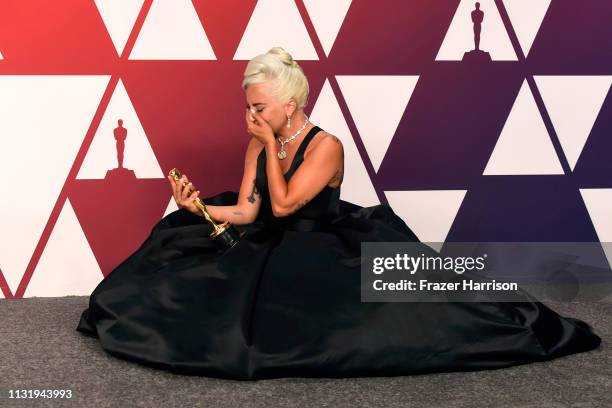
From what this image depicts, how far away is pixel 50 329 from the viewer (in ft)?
8.32

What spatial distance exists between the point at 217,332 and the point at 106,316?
0.36 metres

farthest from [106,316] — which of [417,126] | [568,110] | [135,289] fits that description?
[568,110]

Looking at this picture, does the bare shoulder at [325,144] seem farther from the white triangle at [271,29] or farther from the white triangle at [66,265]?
the white triangle at [66,265]

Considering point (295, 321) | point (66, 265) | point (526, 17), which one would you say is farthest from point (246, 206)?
point (526, 17)

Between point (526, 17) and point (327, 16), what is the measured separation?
77cm

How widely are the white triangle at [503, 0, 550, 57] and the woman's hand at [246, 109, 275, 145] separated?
3.99 ft

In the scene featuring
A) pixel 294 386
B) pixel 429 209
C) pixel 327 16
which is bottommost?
pixel 294 386

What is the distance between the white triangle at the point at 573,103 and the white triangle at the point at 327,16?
80cm

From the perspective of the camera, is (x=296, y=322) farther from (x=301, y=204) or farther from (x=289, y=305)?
(x=301, y=204)

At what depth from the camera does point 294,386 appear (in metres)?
2.02

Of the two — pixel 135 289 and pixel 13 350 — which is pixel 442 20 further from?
pixel 13 350

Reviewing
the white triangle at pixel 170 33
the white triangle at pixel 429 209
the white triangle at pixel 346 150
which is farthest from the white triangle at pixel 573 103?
the white triangle at pixel 170 33

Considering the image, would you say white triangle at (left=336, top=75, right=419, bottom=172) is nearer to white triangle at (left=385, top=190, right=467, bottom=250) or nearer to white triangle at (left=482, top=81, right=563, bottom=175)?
→ white triangle at (left=385, top=190, right=467, bottom=250)

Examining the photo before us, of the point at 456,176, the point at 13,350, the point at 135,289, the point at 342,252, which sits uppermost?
the point at 456,176
